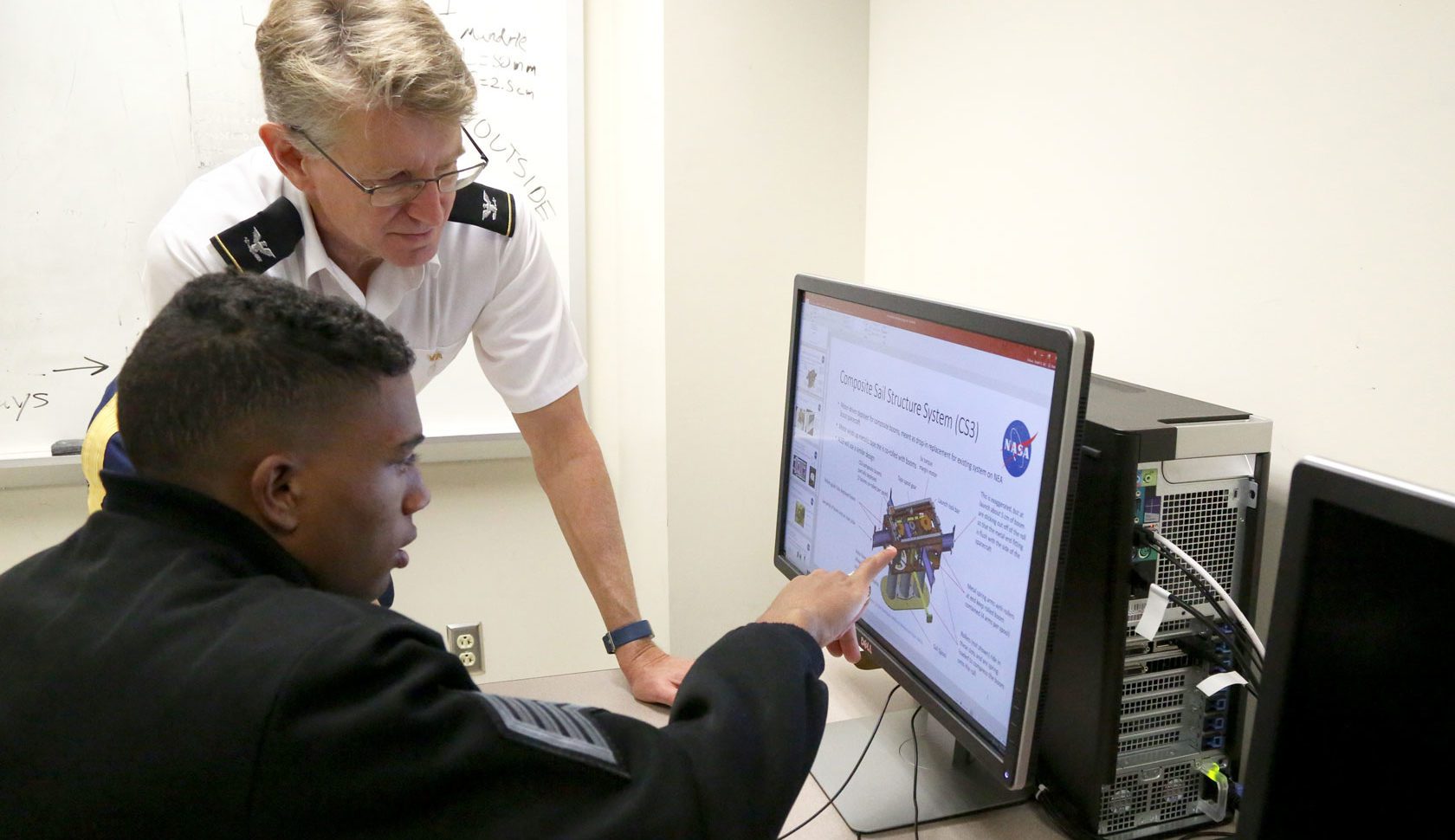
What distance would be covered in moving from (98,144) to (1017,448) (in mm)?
1869

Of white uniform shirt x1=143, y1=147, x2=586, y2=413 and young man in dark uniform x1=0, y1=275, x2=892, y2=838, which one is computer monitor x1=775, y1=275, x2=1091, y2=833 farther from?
white uniform shirt x1=143, y1=147, x2=586, y2=413

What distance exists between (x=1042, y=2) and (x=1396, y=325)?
0.70 meters

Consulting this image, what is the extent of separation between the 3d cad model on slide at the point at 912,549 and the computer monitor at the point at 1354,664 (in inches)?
13.5

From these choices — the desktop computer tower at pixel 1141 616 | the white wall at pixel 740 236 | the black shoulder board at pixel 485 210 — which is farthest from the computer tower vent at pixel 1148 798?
the white wall at pixel 740 236

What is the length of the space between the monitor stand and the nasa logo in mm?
338

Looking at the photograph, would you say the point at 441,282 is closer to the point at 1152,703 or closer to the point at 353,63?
the point at 353,63

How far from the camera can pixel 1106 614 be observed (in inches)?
36.0

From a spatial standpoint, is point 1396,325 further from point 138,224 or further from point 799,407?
point 138,224

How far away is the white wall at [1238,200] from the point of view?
93 cm

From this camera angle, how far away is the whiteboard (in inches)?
73.8

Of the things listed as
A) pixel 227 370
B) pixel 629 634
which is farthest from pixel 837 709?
pixel 227 370

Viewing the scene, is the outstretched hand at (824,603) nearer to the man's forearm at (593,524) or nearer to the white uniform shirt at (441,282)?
the man's forearm at (593,524)

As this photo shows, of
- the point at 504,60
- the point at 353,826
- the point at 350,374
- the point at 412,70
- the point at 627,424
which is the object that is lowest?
the point at 627,424

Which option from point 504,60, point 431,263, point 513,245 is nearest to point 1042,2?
point 513,245
